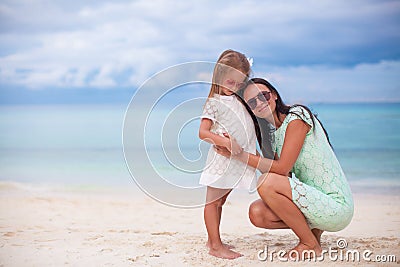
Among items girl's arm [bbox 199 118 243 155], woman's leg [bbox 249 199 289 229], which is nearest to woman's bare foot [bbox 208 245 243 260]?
woman's leg [bbox 249 199 289 229]

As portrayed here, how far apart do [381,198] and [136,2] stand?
11.4 m

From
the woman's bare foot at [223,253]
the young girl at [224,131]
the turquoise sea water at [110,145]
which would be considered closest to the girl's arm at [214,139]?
the young girl at [224,131]

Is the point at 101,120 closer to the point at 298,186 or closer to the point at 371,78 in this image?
the point at 371,78

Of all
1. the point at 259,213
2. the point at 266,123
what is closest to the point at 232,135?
the point at 266,123

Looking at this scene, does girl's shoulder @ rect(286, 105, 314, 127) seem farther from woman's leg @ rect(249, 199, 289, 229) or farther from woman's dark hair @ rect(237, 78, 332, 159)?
woman's leg @ rect(249, 199, 289, 229)

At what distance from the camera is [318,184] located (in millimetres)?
2734

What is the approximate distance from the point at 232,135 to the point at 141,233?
1.19 meters

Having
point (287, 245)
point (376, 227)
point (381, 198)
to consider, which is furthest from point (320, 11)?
point (287, 245)

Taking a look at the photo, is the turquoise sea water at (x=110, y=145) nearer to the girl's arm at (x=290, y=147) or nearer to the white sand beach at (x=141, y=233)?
the girl's arm at (x=290, y=147)

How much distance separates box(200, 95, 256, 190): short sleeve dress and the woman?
67 mm

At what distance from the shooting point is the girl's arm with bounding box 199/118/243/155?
2682mm

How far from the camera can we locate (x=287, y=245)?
3.05 meters

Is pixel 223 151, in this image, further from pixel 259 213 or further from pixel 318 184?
pixel 318 184

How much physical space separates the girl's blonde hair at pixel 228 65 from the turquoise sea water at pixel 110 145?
19 centimetres
